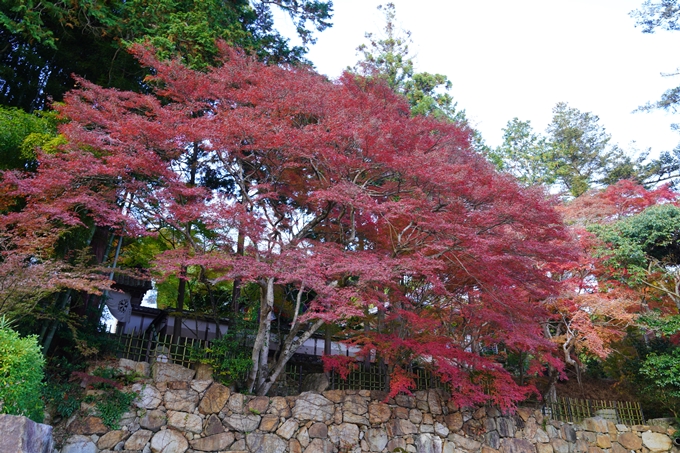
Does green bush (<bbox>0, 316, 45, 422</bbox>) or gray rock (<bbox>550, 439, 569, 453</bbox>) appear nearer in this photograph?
green bush (<bbox>0, 316, 45, 422</bbox>)

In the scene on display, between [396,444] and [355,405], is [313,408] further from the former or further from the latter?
[396,444]

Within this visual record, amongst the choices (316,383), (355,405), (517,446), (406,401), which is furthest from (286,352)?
(517,446)

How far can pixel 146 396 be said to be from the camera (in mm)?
7953

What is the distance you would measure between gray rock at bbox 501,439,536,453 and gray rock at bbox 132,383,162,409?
296 inches

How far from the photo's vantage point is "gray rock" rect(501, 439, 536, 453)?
1061 centimetres

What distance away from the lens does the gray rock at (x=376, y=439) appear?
912cm

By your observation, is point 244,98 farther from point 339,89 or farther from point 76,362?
point 76,362

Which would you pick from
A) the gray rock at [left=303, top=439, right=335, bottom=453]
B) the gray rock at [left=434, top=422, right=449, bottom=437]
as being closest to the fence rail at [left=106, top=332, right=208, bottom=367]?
the gray rock at [left=303, top=439, right=335, bottom=453]

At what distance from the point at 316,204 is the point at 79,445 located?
18.6ft

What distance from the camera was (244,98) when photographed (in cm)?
899

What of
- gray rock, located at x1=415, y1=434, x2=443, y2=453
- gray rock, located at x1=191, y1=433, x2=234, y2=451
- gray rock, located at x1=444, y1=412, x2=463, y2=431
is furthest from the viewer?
gray rock, located at x1=444, y1=412, x2=463, y2=431

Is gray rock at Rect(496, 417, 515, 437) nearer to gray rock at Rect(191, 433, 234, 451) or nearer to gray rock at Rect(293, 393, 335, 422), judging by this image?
gray rock at Rect(293, 393, 335, 422)

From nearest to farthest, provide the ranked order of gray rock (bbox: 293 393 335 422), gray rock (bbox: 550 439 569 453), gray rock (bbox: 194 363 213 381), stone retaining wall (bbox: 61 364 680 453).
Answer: stone retaining wall (bbox: 61 364 680 453), gray rock (bbox: 194 363 213 381), gray rock (bbox: 293 393 335 422), gray rock (bbox: 550 439 569 453)

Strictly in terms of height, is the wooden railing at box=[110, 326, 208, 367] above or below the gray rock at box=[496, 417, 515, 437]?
above
